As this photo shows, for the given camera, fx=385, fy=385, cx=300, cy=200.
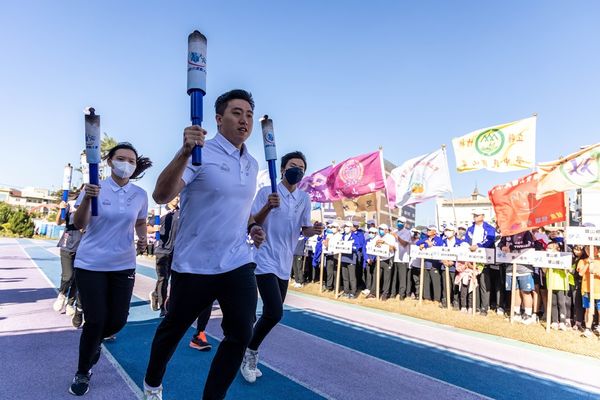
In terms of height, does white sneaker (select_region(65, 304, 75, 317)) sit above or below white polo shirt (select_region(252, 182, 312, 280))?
below

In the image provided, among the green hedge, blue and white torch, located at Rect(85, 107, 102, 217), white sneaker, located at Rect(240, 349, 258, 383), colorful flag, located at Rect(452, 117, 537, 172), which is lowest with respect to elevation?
the green hedge

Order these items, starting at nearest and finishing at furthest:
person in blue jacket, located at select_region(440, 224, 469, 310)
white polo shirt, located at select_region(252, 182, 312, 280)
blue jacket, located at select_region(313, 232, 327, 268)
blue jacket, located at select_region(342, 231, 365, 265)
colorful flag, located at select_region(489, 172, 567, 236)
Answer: white polo shirt, located at select_region(252, 182, 312, 280) < colorful flag, located at select_region(489, 172, 567, 236) < person in blue jacket, located at select_region(440, 224, 469, 310) < blue jacket, located at select_region(342, 231, 365, 265) < blue jacket, located at select_region(313, 232, 327, 268)

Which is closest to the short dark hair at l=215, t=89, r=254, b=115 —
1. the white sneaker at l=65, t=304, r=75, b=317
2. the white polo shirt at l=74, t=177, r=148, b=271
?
the white polo shirt at l=74, t=177, r=148, b=271

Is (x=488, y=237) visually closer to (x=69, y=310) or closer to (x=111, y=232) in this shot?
(x=111, y=232)

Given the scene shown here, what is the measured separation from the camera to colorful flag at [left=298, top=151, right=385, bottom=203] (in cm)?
1357

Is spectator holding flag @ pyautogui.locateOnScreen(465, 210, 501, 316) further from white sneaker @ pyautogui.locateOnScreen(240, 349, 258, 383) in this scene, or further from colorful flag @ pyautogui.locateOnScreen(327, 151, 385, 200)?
A: white sneaker @ pyautogui.locateOnScreen(240, 349, 258, 383)

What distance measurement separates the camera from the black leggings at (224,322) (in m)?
2.64

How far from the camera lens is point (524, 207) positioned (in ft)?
29.7

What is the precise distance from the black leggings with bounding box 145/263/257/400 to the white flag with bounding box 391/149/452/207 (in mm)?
10376

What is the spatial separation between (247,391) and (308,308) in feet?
19.0

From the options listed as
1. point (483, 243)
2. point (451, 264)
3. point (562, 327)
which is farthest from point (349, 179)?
point (562, 327)

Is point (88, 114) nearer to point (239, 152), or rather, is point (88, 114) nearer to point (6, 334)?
point (239, 152)

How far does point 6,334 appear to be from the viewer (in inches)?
225

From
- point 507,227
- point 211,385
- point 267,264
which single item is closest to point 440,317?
point 507,227
